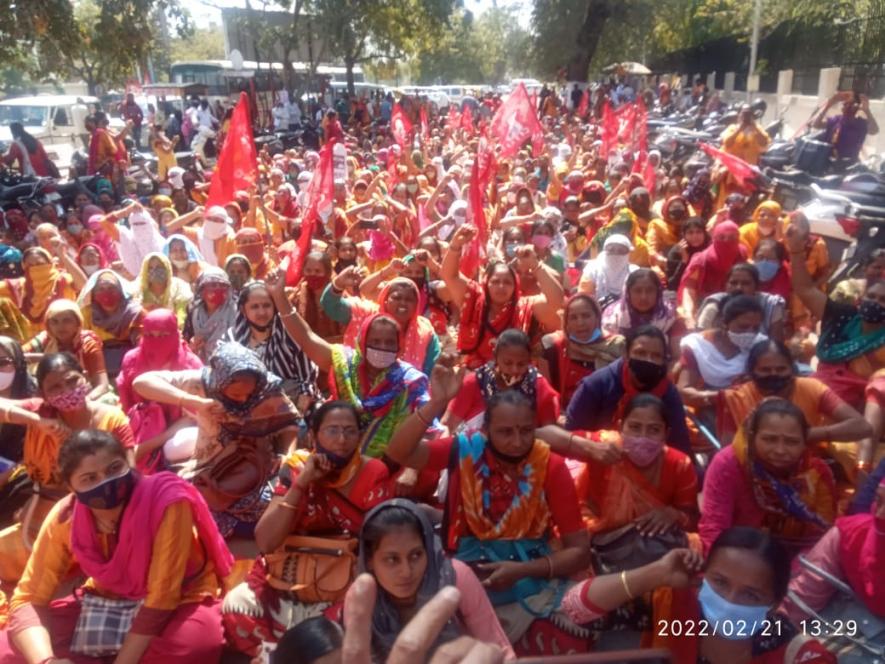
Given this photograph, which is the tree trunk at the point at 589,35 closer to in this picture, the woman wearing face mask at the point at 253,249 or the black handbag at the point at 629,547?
the woman wearing face mask at the point at 253,249

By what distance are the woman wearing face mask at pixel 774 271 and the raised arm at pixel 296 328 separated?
116 inches

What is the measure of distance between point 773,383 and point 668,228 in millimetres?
3249

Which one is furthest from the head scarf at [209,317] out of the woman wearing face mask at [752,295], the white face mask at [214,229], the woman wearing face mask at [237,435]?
the woman wearing face mask at [752,295]

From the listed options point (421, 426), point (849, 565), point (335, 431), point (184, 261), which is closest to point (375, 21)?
point (184, 261)

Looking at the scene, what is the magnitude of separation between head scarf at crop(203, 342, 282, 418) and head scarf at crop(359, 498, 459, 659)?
1.34 m

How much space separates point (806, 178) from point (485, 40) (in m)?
68.2

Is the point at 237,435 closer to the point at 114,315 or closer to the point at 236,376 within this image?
the point at 236,376

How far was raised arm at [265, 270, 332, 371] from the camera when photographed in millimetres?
3967

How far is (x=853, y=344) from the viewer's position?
11.9 feet

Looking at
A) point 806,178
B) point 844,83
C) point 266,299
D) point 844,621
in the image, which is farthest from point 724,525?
point 844,83

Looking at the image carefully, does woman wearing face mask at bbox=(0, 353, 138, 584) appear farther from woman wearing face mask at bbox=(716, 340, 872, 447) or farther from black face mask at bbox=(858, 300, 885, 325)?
black face mask at bbox=(858, 300, 885, 325)

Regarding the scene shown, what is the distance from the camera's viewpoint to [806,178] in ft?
29.1

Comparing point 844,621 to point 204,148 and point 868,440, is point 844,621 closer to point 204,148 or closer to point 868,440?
point 868,440

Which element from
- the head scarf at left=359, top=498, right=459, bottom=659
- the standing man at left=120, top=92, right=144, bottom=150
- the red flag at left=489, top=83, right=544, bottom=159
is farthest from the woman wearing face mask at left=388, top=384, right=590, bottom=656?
the standing man at left=120, top=92, right=144, bottom=150
